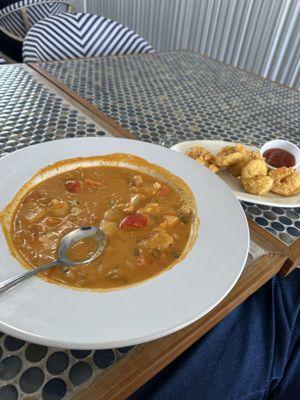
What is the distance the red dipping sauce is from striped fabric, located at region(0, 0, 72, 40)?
3.62 m

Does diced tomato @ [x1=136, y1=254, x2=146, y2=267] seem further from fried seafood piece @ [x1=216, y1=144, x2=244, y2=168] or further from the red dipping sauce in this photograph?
the red dipping sauce

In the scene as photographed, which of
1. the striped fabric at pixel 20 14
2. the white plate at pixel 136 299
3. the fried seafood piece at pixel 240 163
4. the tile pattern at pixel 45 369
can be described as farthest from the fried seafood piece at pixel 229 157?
the striped fabric at pixel 20 14

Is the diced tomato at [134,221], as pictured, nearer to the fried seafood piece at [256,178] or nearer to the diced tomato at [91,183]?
the diced tomato at [91,183]

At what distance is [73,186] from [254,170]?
2.17 feet

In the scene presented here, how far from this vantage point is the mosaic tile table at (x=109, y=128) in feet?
2.25

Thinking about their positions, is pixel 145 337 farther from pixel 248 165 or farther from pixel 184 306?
pixel 248 165

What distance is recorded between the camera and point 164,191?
113 centimetres

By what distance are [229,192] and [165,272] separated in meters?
0.37

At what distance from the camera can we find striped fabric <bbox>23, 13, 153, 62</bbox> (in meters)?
2.77

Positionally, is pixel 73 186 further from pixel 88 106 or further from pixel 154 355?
pixel 88 106

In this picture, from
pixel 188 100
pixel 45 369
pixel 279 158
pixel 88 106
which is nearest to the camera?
pixel 45 369

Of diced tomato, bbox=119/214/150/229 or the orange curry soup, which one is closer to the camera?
the orange curry soup

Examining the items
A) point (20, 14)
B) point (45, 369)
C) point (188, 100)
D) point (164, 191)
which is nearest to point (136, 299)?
point (45, 369)

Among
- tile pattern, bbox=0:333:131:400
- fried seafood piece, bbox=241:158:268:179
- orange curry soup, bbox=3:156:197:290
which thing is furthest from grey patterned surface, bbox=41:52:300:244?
tile pattern, bbox=0:333:131:400
